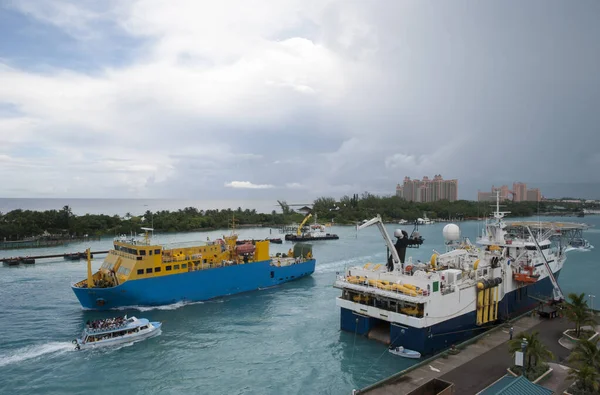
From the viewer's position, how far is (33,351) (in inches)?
832

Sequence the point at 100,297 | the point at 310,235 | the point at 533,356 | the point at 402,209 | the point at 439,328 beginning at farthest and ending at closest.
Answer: the point at 402,209, the point at 310,235, the point at 100,297, the point at 439,328, the point at 533,356

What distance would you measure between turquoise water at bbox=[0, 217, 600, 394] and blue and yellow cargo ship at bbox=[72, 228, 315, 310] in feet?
3.43

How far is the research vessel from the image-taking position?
19797 millimetres

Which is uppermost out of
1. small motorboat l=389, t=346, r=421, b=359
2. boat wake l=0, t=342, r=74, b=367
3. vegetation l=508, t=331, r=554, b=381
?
vegetation l=508, t=331, r=554, b=381

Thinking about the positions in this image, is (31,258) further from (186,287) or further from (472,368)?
(472,368)

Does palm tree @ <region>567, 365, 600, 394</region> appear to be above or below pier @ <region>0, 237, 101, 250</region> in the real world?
above

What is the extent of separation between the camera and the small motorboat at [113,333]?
21.8 metres

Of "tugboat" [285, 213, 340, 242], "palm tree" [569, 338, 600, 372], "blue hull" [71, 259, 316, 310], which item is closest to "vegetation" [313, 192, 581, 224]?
"tugboat" [285, 213, 340, 242]

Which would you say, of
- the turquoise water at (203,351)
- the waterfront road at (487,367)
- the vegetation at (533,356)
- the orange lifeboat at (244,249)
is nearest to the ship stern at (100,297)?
the turquoise water at (203,351)

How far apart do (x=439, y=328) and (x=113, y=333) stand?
59.2 ft

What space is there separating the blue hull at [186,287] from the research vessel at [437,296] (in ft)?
43.2

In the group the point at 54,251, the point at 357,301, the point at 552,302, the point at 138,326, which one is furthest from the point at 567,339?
the point at 54,251

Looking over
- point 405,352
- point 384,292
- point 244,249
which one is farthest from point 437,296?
point 244,249

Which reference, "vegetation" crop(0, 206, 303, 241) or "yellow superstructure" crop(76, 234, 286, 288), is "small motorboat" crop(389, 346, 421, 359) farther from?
"vegetation" crop(0, 206, 303, 241)
